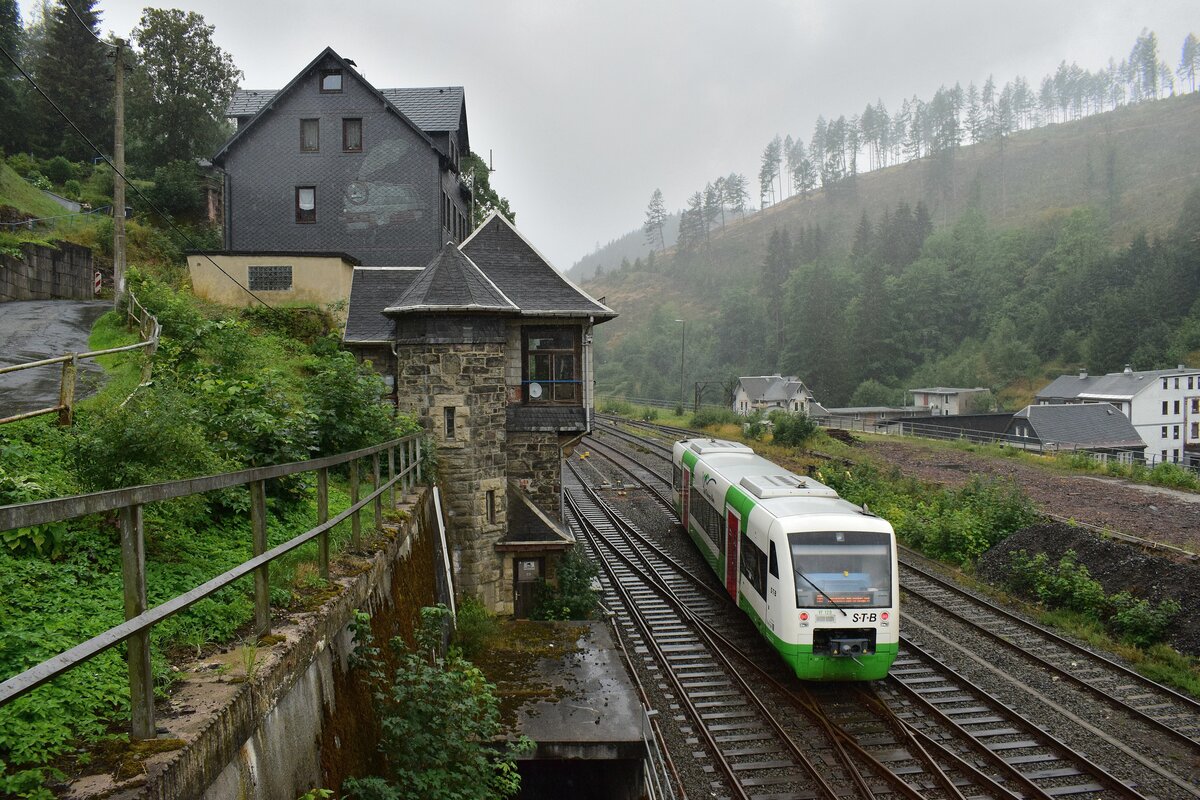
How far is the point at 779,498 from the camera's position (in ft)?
46.7

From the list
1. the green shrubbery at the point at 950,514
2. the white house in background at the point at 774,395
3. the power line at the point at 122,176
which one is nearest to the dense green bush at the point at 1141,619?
the green shrubbery at the point at 950,514

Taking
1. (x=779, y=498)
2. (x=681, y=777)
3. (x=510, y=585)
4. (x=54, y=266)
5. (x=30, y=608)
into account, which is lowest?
(x=681, y=777)

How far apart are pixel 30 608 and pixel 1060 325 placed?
92.0 metres

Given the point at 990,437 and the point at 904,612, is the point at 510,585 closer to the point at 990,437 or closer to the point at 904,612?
the point at 904,612

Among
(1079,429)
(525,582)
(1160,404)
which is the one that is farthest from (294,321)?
(1160,404)

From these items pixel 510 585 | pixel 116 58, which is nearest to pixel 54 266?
pixel 116 58

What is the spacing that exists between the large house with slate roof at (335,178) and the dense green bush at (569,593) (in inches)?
612

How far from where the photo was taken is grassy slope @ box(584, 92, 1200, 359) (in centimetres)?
12825

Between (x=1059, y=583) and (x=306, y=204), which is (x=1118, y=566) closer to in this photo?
(x=1059, y=583)

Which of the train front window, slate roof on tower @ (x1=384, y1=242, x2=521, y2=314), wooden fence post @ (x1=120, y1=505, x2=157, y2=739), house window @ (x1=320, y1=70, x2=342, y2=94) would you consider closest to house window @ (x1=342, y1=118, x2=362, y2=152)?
house window @ (x1=320, y1=70, x2=342, y2=94)

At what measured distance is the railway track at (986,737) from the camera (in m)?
10.5

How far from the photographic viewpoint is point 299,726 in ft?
14.3

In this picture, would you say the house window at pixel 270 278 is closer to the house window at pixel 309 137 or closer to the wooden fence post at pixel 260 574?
the house window at pixel 309 137

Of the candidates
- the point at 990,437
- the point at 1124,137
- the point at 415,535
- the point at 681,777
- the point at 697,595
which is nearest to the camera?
the point at 415,535
